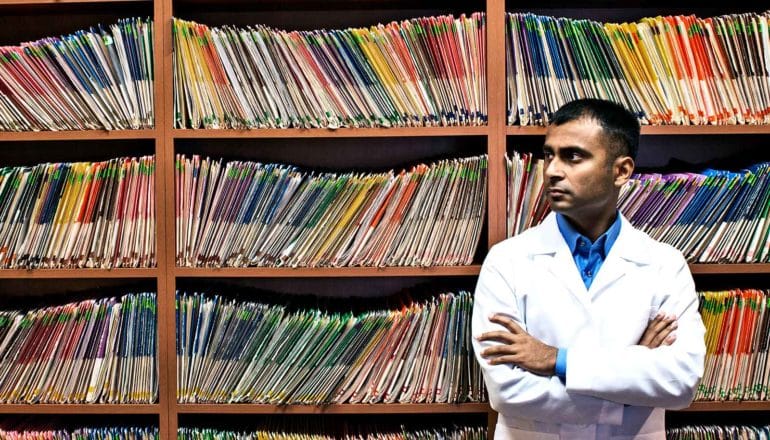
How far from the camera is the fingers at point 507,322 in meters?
1.75

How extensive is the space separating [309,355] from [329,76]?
791mm

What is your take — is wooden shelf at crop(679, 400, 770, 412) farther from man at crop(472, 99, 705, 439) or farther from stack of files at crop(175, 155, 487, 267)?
stack of files at crop(175, 155, 487, 267)

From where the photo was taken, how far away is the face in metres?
1.80

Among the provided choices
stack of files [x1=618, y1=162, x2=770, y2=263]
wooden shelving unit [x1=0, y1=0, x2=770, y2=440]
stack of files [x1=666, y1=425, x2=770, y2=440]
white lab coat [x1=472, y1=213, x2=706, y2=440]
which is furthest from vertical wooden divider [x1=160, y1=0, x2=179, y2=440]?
stack of files [x1=666, y1=425, x2=770, y2=440]

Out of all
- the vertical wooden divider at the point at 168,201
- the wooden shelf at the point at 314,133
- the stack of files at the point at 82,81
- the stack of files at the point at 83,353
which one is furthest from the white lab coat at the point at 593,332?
the stack of files at the point at 82,81

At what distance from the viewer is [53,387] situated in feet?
7.02

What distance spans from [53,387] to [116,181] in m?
0.62

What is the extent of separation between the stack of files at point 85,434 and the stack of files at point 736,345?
5.21 feet

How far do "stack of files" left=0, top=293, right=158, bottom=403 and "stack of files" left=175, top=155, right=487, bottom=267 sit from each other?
0.26 metres

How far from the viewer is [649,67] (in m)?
2.06

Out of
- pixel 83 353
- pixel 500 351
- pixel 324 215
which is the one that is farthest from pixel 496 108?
pixel 83 353

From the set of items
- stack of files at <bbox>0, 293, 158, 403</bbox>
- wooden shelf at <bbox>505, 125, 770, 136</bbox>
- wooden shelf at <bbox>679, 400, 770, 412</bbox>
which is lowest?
wooden shelf at <bbox>679, 400, 770, 412</bbox>

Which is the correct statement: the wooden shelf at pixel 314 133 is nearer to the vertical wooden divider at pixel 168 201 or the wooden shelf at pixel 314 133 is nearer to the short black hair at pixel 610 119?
the vertical wooden divider at pixel 168 201

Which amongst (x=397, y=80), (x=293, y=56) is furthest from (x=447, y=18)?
(x=293, y=56)
